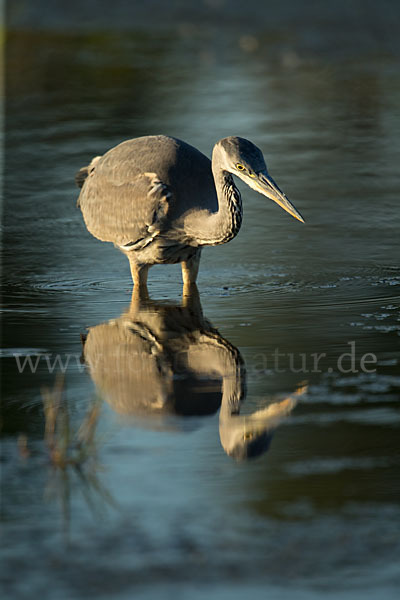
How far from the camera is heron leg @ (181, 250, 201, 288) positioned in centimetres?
812

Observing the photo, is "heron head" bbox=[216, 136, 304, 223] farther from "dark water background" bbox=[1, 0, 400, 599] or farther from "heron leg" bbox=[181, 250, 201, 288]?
"heron leg" bbox=[181, 250, 201, 288]

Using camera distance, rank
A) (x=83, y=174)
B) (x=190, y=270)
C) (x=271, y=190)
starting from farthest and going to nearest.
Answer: (x=83, y=174) < (x=190, y=270) < (x=271, y=190)

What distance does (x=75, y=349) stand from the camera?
6.67 meters

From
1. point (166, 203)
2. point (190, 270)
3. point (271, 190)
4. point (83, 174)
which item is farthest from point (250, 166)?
point (83, 174)

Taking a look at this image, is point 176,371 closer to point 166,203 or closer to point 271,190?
point 271,190

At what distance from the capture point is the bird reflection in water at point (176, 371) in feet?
17.5

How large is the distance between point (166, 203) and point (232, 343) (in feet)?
5.15

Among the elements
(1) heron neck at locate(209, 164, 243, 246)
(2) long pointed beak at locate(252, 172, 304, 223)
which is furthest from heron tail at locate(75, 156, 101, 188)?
(2) long pointed beak at locate(252, 172, 304, 223)

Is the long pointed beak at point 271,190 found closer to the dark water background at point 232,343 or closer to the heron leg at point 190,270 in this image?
the dark water background at point 232,343

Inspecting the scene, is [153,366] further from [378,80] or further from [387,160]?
[378,80]

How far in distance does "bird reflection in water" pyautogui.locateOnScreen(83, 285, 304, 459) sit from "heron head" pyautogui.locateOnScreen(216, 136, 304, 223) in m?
0.93

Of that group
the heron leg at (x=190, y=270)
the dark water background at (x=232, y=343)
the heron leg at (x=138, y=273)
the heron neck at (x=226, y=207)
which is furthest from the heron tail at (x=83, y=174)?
the heron neck at (x=226, y=207)

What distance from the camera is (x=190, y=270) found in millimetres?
8125

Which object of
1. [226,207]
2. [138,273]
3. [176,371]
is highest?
[226,207]
